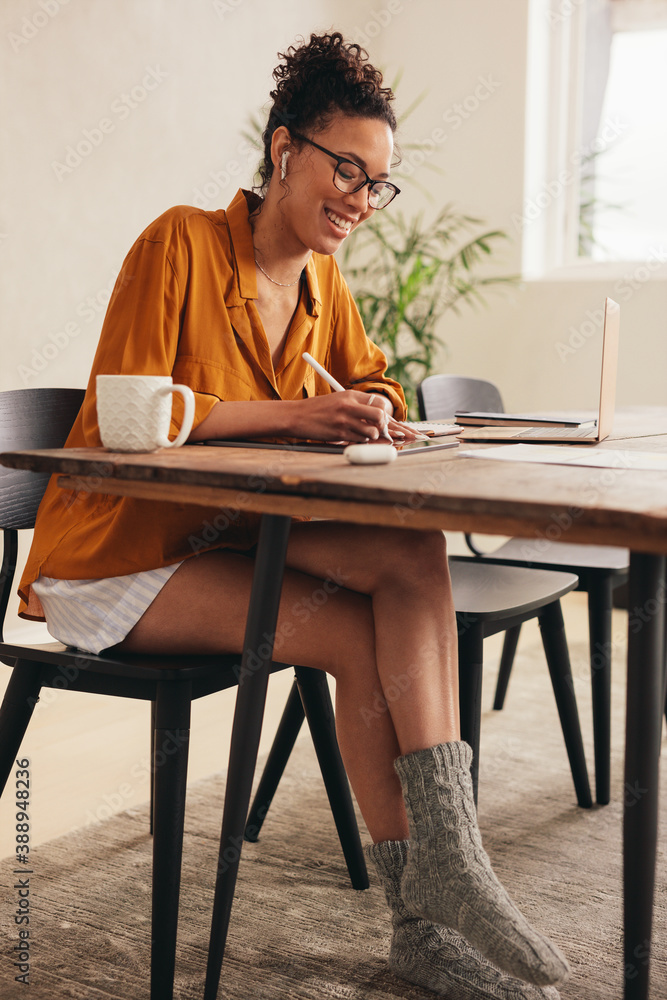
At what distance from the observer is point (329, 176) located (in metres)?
1.37

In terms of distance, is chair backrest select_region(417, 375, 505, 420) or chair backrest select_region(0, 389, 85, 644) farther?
chair backrest select_region(417, 375, 505, 420)

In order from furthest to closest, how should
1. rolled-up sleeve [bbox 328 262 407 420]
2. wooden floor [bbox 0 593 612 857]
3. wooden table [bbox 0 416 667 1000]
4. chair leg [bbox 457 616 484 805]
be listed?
wooden floor [bbox 0 593 612 857] → rolled-up sleeve [bbox 328 262 407 420] → chair leg [bbox 457 616 484 805] → wooden table [bbox 0 416 667 1000]

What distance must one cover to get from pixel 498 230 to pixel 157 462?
3145mm

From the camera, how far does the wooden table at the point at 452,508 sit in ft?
2.60

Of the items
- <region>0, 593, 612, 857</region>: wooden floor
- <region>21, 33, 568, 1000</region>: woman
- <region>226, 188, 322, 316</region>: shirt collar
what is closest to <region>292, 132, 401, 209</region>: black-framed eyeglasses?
<region>21, 33, 568, 1000</region>: woman

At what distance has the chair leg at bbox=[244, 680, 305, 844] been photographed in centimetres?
169

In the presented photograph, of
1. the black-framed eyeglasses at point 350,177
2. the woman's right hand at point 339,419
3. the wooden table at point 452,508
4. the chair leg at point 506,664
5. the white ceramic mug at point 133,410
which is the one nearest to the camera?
the wooden table at point 452,508

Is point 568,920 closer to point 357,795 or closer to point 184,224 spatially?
point 357,795

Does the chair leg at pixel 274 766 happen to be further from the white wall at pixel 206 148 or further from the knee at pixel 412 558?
the white wall at pixel 206 148

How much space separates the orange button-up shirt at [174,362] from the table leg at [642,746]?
0.57 m

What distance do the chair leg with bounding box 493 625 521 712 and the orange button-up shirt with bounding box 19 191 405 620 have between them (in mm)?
1052

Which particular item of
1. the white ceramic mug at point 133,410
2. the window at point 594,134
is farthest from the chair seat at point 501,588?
the window at point 594,134

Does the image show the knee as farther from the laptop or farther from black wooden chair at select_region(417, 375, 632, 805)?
black wooden chair at select_region(417, 375, 632, 805)

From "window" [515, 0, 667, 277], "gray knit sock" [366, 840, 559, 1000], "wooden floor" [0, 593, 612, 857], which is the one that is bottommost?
"wooden floor" [0, 593, 612, 857]
